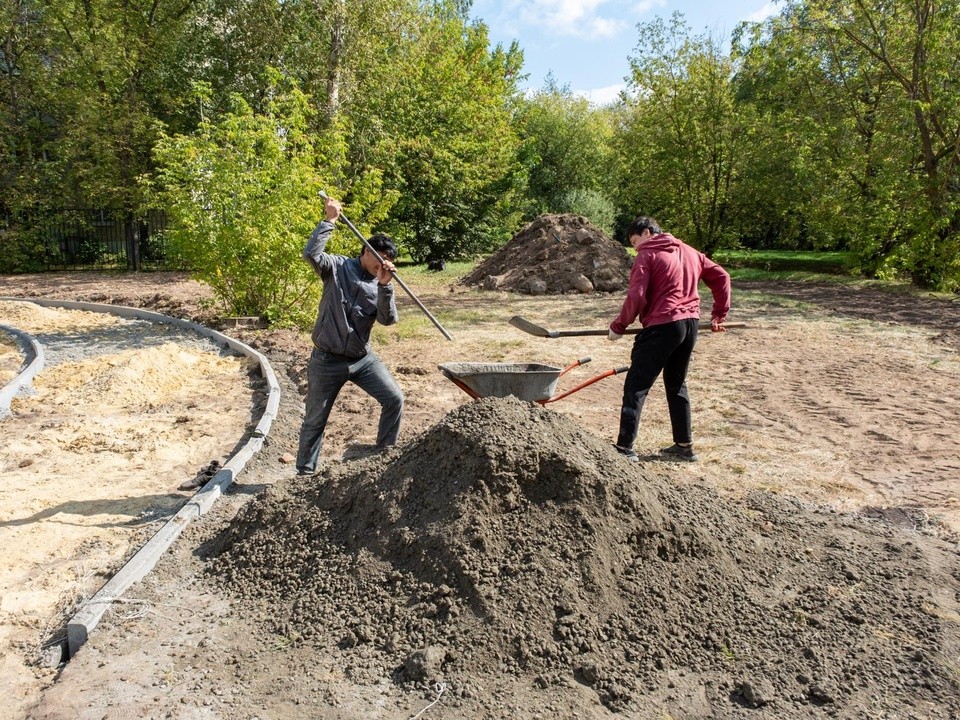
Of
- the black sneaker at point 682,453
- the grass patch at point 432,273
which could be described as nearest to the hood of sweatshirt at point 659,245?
the black sneaker at point 682,453

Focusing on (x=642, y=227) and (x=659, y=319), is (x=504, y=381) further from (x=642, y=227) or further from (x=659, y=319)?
(x=642, y=227)

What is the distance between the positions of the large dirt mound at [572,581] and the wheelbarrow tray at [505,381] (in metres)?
0.89

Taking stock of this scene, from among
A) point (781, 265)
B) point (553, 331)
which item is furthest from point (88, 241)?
point (781, 265)

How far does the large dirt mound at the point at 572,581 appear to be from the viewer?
3.02 metres

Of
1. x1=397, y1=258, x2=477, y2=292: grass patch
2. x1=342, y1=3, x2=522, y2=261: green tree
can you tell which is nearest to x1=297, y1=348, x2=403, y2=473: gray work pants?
x1=397, y1=258, x2=477, y2=292: grass patch

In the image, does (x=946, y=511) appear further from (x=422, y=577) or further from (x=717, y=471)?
(x=422, y=577)

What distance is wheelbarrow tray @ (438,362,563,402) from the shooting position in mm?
5195

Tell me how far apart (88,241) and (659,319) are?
21877 mm

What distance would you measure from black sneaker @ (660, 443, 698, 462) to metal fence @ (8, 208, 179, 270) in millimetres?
18242

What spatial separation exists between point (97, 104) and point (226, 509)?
61.2ft

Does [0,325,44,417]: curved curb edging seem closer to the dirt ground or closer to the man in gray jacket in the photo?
the dirt ground

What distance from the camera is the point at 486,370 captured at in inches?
215

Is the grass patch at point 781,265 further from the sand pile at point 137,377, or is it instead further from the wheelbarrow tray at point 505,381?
the wheelbarrow tray at point 505,381

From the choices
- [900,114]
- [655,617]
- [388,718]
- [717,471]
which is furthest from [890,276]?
[388,718]
